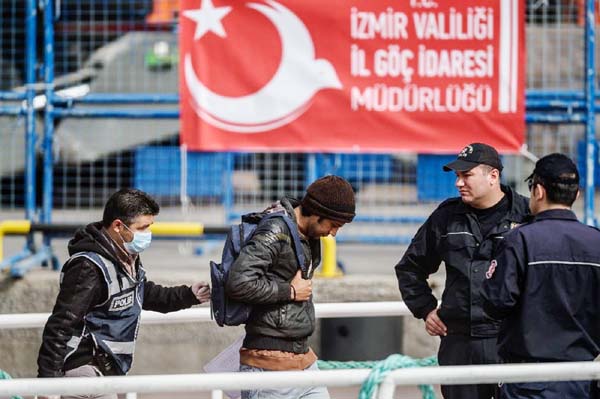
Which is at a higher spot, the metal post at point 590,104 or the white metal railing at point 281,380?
the metal post at point 590,104

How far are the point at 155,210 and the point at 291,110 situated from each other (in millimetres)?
3725

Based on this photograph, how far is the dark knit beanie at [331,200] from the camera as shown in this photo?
14.5 feet

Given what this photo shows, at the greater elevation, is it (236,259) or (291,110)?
(291,110)

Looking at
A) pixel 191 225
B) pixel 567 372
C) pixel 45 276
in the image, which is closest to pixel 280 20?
pixel 191 225

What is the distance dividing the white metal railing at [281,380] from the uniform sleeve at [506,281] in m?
0.52

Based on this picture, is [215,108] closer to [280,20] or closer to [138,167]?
[280,20]

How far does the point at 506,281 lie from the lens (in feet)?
13.9

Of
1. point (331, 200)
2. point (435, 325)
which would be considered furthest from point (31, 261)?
point (331, 200)

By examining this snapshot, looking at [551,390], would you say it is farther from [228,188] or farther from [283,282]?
[228,188]

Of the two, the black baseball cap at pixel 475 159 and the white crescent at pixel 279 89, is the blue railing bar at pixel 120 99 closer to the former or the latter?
the white crescent at pixel 279 89

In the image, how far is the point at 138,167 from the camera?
9586 mm

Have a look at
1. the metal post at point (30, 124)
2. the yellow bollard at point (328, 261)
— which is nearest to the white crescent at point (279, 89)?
the yellow bollard at point (328, 261)

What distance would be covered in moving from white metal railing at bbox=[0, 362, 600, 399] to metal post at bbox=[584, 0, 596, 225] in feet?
15.4

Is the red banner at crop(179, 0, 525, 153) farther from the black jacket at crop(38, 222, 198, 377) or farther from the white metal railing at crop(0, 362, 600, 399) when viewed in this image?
the white metal railing at crop(0, 362, 600, 399)
